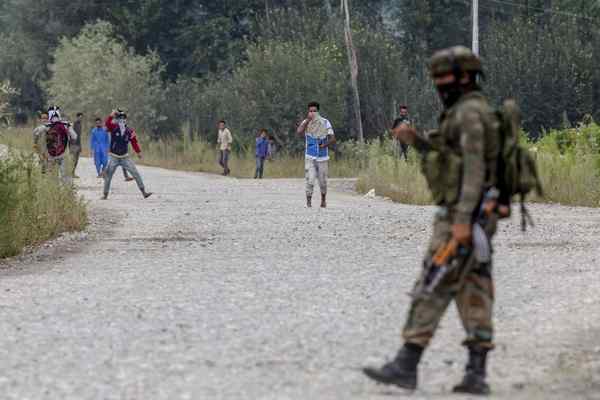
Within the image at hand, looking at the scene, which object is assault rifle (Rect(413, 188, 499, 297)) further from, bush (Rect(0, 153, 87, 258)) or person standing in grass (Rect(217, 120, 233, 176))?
person standing in grass (Rect(217, 120, 233, 176))

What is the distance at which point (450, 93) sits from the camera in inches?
314

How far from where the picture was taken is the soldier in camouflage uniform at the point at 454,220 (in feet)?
25.6

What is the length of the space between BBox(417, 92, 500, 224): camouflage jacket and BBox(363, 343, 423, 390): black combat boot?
73cm

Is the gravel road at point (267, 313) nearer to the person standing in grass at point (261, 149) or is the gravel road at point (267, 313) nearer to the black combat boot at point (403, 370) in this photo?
the black combat boot at point (403, 370)

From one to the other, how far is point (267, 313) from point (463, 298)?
3475mm

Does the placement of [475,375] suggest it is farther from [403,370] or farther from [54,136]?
[54,136]

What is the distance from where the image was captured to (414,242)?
18.5 m

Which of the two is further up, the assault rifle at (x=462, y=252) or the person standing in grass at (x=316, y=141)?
the person standing in grass at (x=316, y=141)

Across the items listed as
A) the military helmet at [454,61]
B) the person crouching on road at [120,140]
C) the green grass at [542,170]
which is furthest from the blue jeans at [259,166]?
the military helmet at [454,61]

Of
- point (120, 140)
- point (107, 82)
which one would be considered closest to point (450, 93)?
point (120, 140)

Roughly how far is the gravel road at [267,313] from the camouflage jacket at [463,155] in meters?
1.01

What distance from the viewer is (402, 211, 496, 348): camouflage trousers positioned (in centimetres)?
785

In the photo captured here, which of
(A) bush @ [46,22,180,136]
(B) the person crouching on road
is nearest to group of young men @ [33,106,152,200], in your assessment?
(B) the person crouching on road

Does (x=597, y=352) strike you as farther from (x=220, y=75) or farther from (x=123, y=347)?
(x=220, y=75)
